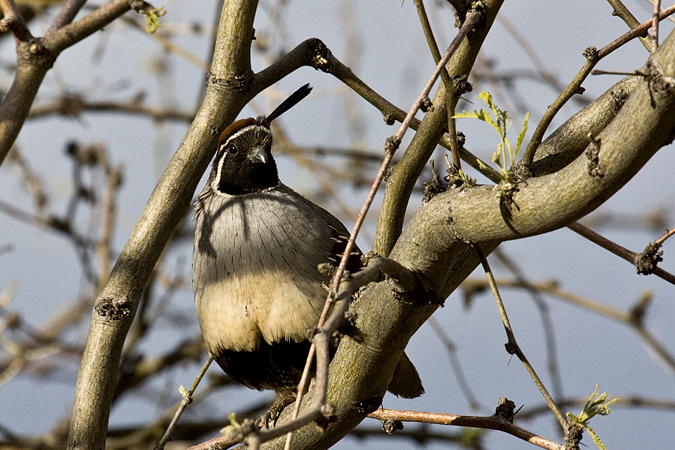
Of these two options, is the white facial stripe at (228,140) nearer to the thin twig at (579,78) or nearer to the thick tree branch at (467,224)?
the thick tree branch at (467,224)

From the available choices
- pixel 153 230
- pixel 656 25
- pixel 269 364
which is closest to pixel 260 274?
pixel 269 364

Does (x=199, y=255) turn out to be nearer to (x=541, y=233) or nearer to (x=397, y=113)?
(x=397, y=113)

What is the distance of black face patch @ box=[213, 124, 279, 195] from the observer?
142 inches

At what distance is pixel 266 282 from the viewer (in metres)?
2.94

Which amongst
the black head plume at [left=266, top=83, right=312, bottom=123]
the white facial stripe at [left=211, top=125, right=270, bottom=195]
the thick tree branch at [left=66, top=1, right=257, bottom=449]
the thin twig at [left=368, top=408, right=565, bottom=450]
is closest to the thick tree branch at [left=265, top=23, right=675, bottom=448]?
Result: the thin twig at [left=368, top=408, right=565, bottom=450]

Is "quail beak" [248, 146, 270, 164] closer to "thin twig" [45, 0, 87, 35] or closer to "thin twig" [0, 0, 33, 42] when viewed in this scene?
"thin twig" [45, 0, 87, 35]

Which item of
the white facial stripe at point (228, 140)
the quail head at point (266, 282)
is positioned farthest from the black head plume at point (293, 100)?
the white facial stripe at point (228, 140)

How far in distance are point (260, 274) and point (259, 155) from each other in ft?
2.56

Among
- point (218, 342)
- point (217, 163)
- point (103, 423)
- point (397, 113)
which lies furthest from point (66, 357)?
point (397, 113)

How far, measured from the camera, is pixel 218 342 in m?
3.06

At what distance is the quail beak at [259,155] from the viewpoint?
3.52 m

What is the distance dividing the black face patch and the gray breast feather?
0.32 meters

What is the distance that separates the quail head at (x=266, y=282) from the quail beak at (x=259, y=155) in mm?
20

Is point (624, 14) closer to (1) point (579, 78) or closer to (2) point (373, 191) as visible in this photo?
(1) point (579, 78)
